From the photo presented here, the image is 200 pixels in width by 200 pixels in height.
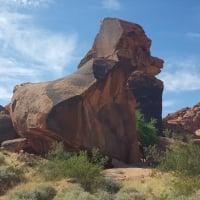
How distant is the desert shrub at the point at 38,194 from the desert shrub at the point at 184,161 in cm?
384

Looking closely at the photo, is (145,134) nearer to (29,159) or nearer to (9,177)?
(29,159)

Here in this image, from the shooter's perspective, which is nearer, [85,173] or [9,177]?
[85,173]

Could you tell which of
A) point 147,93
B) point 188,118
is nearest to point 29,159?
point 147,93

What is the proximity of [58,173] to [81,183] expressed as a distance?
175 cm

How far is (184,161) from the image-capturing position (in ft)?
48.3

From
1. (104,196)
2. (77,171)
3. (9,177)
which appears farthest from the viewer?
(9,177)

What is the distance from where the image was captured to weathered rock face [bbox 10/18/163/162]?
24219 millimetres

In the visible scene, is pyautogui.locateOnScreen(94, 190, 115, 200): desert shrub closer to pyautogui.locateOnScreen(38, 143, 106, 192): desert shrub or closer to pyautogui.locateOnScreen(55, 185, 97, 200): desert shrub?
pyautogui.locateOnScreen(55, 185, 97, 200): desert shrub

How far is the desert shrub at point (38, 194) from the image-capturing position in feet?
47.3

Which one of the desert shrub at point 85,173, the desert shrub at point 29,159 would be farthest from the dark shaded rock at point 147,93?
the desert shrub at point 85,173

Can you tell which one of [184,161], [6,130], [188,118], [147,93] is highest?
[147,93]

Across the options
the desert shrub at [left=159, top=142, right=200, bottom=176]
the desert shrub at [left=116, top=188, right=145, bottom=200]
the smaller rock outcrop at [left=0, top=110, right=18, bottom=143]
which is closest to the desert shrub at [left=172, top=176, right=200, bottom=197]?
the desert shrub at [left=116, top=188, right=145, bottom=200]

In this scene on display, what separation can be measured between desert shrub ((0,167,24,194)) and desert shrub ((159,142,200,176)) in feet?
19.6

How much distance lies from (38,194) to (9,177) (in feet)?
12.4
